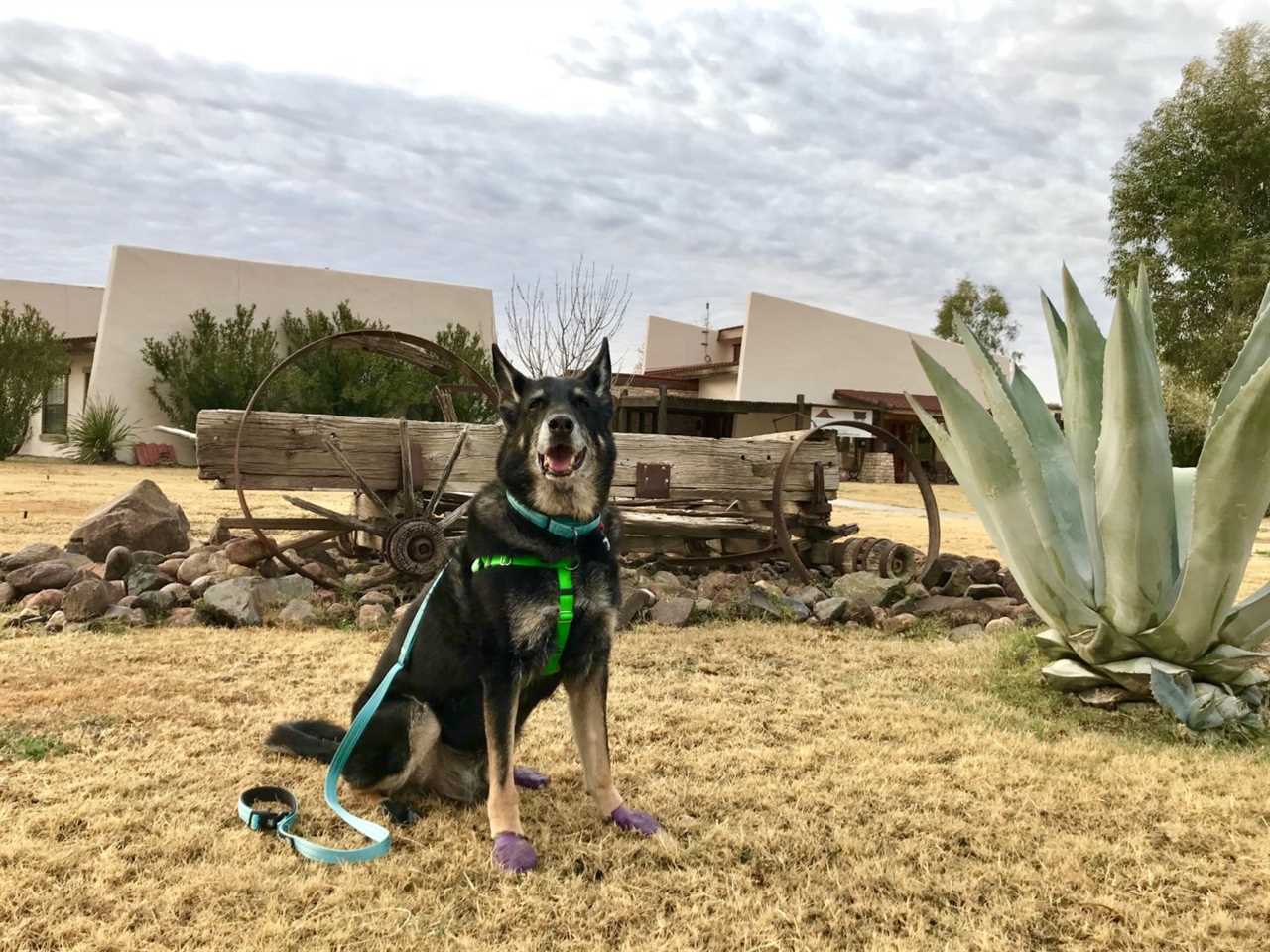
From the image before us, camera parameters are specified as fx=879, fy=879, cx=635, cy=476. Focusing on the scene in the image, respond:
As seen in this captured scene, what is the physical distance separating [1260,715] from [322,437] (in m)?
5.62

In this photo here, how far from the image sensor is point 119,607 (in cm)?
532

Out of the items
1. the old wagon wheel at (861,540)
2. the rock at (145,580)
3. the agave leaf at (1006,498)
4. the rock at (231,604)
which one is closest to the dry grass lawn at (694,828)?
the agave leaf at (1006,498)

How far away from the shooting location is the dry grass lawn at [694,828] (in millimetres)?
2186

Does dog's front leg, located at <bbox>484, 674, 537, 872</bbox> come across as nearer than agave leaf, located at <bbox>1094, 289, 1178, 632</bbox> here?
Yes

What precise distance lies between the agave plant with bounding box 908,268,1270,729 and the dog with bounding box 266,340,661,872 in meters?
1.99

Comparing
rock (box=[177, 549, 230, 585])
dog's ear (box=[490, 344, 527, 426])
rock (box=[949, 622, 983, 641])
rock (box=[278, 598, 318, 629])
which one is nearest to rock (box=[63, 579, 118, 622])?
rock (box=[177, 549, 230, 585])

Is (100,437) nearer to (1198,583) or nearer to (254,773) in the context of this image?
(254,773)

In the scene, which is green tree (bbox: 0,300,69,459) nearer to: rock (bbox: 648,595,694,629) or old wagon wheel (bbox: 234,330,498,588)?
old wagon wheel (bbox: 234,330,498,588)

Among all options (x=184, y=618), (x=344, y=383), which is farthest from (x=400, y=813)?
(x=344, y=383)

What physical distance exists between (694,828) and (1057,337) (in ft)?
10.2

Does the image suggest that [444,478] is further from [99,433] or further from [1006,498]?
[99,433]

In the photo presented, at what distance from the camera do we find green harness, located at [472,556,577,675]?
100 inches

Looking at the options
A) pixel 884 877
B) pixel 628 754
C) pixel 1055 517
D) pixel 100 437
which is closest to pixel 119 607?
pixel 628 754

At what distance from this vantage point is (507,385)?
2863mm
